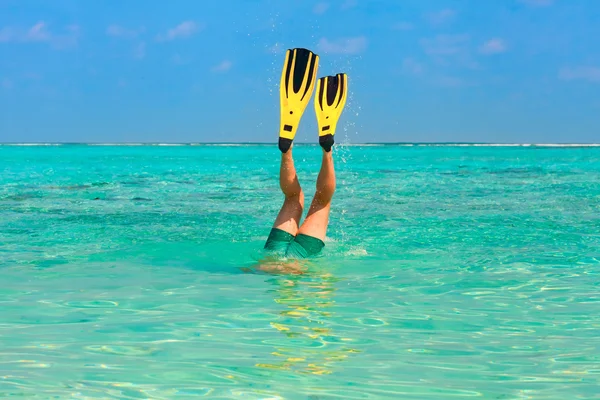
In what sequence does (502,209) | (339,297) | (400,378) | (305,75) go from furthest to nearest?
(502,209), (305,75), (339,297), (400,378)

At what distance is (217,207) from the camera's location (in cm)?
1298

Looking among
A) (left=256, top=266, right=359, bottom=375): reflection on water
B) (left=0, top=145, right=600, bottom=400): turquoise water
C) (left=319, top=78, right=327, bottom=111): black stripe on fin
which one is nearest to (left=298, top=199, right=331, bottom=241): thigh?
(left=0, top=145, right=600, bottom=400): turquoise water

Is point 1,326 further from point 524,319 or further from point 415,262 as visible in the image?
point 415,262

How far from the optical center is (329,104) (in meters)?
7.37

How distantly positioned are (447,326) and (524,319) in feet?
1.93

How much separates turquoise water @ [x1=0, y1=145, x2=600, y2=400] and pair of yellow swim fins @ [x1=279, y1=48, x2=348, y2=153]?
1.36m

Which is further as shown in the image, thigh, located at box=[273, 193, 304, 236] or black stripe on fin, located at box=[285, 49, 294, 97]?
black stripe on fin, located at box=[285, 49, 294, 97]

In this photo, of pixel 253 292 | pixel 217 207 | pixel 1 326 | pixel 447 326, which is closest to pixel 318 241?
pixel 253 292

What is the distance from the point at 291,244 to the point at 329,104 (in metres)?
1.55

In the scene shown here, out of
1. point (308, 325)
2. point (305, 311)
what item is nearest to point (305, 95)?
point (305, 311)

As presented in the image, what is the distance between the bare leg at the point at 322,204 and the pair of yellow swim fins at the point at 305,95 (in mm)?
205

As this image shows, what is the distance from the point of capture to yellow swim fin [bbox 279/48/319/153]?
7.11 m

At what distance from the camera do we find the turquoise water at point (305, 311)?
3561mm

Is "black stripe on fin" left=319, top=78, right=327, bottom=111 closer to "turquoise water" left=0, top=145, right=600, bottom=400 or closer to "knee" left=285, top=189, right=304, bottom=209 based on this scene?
"knee" left=285, top=189, right=304, bottom=209
